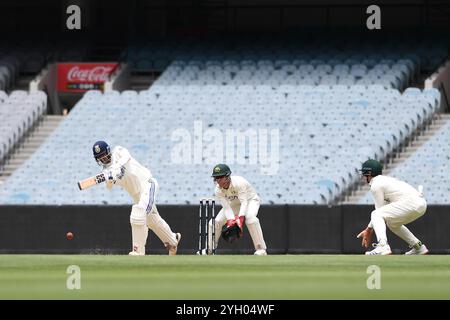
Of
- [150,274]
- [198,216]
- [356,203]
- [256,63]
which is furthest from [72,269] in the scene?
[256,63]

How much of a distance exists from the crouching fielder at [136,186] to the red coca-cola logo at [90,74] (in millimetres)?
19518

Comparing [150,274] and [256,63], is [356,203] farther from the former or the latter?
[150,274]

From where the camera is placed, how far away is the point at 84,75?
1658 inches

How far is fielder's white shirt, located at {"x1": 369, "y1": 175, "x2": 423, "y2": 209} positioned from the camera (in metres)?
22.1

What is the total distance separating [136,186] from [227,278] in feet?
23.2

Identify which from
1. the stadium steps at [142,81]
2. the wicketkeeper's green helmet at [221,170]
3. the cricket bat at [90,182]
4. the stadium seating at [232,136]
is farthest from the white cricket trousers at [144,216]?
the stadium steps at [142,81]

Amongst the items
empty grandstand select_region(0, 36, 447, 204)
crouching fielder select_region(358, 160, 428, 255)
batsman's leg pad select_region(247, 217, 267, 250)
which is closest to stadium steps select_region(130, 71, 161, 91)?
empty grandstand select_region(0, 36, 447, 204)

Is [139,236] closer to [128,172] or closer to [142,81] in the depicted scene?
[128,172]

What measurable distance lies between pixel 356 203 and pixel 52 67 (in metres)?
13.8

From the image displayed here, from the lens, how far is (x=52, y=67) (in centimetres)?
4241

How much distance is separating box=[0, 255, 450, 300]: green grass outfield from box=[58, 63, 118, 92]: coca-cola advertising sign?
22686 mm

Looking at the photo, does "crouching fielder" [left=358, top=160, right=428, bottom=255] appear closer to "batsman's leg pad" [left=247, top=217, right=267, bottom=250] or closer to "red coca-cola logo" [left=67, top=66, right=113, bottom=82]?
"batsman's leg pad" [left=247, top=217, right=267, bottom=250]

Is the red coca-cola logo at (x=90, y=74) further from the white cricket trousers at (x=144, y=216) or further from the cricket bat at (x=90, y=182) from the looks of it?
the cricket bat at (x=90, y=182)
